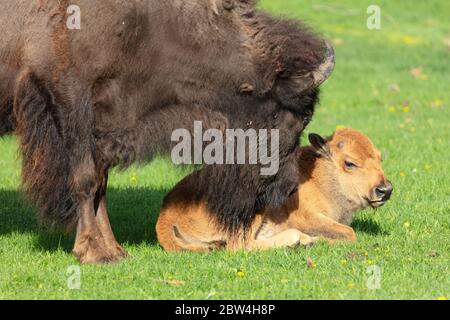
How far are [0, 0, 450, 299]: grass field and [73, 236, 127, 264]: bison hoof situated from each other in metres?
0.15

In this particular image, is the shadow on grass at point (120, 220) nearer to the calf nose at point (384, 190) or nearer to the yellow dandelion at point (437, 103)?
the calf nose at point (384, 190)

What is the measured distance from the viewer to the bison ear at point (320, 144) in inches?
375

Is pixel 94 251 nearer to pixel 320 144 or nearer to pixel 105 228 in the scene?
pixel 105 228

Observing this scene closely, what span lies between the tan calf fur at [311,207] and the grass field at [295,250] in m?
0.25

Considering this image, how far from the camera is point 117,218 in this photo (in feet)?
34.1

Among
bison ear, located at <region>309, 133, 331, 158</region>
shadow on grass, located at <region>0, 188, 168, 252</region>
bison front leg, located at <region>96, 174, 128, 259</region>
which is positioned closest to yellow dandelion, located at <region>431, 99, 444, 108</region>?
shadow on grass, located at <region>0, 188, 168, 252</region>

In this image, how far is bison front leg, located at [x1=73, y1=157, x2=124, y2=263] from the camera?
838 centimetres

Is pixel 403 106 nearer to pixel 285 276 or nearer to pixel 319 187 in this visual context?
pixel 319 187

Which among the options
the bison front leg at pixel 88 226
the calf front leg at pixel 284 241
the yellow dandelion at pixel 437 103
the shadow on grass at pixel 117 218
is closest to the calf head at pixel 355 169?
the calf front leg at pixel 284 241

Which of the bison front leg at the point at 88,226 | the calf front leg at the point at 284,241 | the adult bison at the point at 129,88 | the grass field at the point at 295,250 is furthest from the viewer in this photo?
the calf front leg at the point at 284,241

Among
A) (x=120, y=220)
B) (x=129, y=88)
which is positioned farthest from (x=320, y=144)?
(x=120, y=220)

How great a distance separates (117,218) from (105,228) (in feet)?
5.80

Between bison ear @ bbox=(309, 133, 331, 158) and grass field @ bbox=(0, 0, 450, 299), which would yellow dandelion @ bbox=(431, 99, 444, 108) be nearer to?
grass field @ bbox=(0, 0, 450, 299)

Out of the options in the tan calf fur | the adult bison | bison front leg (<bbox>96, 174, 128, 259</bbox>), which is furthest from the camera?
the tan calf fur
